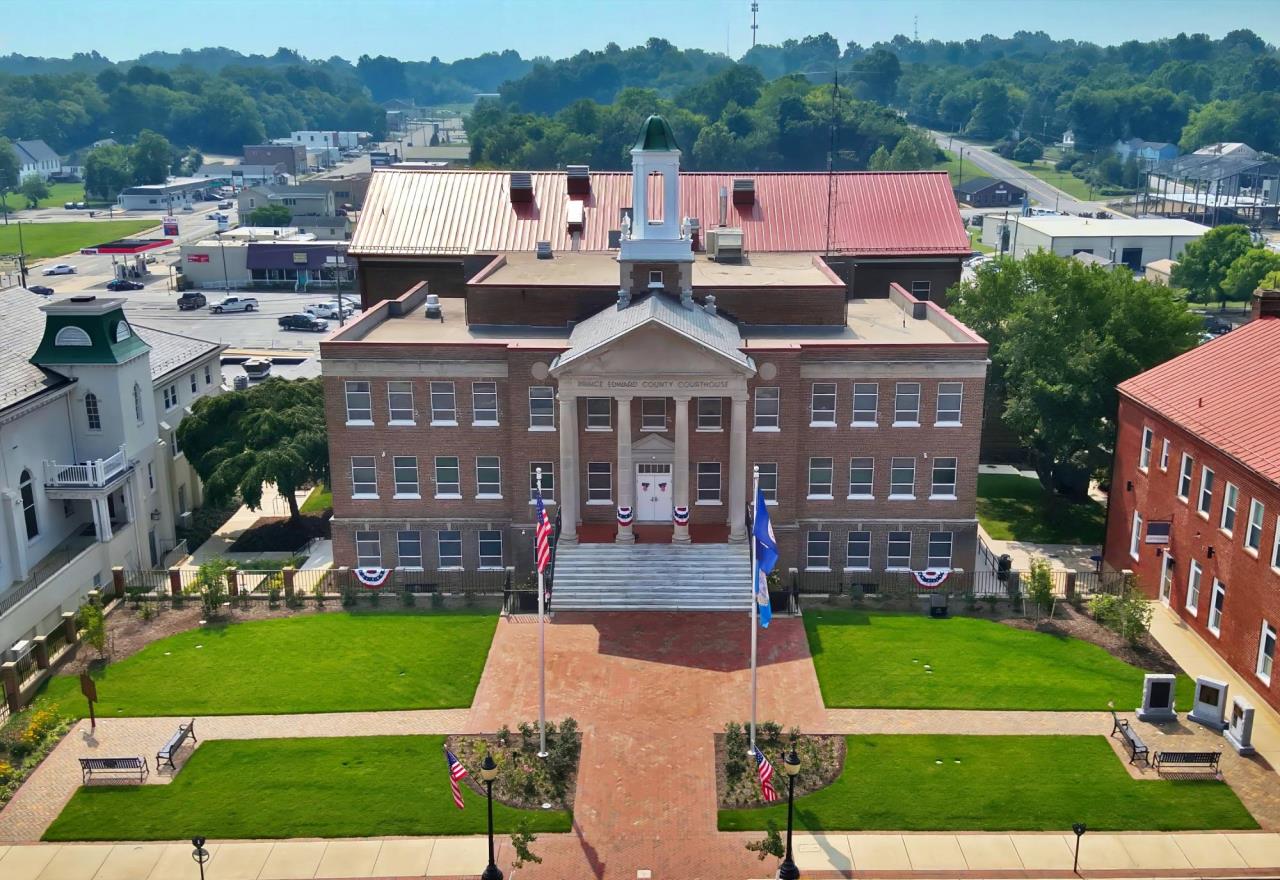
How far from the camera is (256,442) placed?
5356cm

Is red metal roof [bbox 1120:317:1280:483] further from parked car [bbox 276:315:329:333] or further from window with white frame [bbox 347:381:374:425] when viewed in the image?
parked car [bbox 276:315:329:333]

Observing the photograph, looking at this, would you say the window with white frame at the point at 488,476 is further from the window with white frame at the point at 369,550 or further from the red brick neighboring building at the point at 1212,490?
the red brick neighboring building at the point at 1212,490

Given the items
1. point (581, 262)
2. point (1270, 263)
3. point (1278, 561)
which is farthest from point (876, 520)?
point (1270, 263)

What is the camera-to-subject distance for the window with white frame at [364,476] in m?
48.0

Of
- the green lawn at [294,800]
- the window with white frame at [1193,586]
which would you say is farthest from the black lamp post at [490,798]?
the window with white frame at [1193,586]

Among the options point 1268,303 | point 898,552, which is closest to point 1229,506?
point 1268,303

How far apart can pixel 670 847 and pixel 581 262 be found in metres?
33.0

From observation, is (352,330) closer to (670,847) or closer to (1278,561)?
(670,847)

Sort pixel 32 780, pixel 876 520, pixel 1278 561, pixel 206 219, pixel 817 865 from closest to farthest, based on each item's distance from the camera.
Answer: pixel 817 865, pixel 32 780, pixel 1278 561, pixel 876 520, pixel 206 219

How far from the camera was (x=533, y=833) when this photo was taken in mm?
30531

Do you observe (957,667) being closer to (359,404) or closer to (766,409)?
(766,409)

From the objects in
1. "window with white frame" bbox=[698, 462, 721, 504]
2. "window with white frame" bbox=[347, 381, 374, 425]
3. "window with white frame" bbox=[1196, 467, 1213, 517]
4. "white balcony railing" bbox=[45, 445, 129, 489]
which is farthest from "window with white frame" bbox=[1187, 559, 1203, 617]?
"white balcony railing" bbox=[45, 445, 129, 489]

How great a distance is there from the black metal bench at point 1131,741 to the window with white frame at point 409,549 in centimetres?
2691

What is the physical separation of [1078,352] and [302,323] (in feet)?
251
